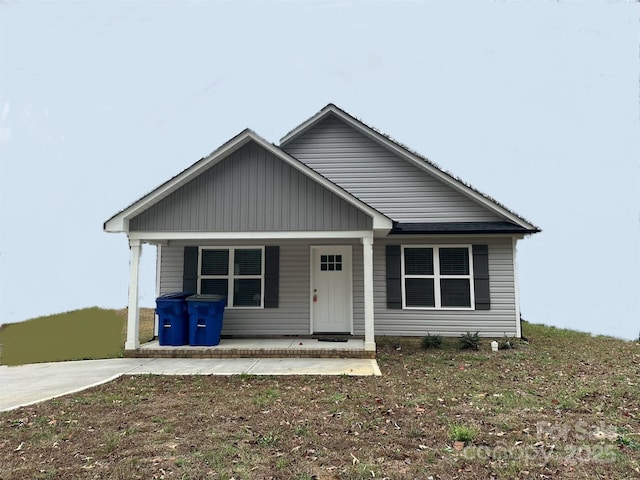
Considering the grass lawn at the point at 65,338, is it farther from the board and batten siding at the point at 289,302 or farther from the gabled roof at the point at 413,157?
the gabled roof at the point at 413,157

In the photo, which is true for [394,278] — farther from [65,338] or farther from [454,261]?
[65,338]

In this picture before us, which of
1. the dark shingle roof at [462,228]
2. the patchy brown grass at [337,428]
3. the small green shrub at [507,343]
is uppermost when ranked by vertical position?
the dark shingle roof at [462,228]

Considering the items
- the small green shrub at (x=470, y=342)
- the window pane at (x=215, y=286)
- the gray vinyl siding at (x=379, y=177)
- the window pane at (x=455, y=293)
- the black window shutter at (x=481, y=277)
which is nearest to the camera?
the small green shrub at (x=470, y=342)

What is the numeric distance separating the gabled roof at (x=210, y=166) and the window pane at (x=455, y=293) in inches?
113

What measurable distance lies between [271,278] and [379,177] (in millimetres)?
3880

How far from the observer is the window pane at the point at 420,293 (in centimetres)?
951

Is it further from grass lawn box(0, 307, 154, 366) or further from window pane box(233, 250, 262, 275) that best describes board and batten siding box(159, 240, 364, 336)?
grass lawn box(0, 307, 154, 366)

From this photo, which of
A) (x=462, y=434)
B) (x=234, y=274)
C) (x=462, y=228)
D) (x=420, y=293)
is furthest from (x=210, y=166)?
(x=462, y=434)

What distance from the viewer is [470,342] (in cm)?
887

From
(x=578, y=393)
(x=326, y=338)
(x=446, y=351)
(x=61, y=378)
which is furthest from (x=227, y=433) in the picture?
(x=446, y=351)

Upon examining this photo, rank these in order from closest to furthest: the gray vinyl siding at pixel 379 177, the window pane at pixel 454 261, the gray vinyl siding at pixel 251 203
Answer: the gray vinyl siding at pixel 251 203, the window pane at pixel 454 261, the gray vinyl siding at pixel 379 177

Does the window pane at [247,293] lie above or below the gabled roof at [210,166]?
below

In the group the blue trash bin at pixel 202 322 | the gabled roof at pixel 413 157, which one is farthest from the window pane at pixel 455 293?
the blue trash bin at pixel 202 322

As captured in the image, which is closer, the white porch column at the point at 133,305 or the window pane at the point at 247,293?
the white porch column at the point at 133,305
